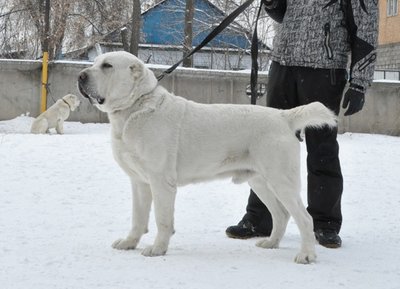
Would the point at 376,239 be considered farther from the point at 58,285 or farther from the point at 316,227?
the point at 58,285

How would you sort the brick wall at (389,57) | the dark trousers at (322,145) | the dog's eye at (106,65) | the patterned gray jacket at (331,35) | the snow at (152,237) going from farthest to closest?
1. the brick wall at (389,57)
2. the dark trousers at (322,145)
3. the patterned gray jacket at (331,35)
4. the dog's eye at (106,65)
5. the snow at (152,237)

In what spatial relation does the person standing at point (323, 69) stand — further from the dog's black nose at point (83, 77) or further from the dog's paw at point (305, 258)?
the dog's black nose at point (83, 77)

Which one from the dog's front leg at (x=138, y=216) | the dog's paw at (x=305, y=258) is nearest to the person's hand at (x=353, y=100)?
the dog's paw at (x=305, y=258)

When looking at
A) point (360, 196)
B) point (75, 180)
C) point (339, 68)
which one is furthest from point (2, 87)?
point (339, 68)

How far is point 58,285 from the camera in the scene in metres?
3.08

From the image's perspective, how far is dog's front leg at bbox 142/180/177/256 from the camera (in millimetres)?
3854

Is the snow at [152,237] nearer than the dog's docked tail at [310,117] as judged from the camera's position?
Yes

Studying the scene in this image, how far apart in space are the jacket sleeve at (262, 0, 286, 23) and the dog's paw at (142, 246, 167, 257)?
1987mm

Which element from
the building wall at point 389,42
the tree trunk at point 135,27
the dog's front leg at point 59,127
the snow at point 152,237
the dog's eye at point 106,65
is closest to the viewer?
the snow at point 152,237

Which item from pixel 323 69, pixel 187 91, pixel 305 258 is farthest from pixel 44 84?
pixel 305 258

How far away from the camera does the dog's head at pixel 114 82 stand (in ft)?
12.6

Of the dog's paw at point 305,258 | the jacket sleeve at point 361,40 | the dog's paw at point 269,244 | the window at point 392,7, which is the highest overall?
the window at point 392,7

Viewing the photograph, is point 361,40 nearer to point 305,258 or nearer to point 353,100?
point 353,100

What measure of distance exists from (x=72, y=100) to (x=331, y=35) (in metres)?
11.2
